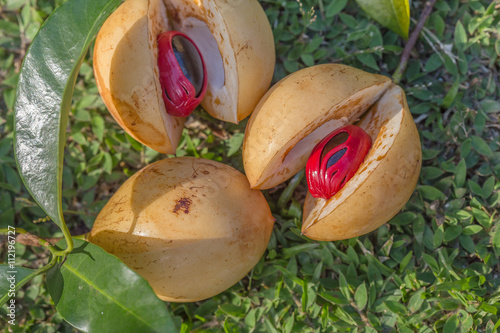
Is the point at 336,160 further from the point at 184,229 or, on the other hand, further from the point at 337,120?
the point at 184,229

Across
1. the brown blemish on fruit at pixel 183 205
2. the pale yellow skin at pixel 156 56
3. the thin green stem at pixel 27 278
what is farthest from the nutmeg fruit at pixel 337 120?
the thin green stem at pixel 27 278

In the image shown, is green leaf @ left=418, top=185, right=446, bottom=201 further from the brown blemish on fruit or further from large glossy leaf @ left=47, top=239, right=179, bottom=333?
large glossy leaf @ left=47, top=239, right=179, bottom=333

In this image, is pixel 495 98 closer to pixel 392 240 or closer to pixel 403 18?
pixel 403 18

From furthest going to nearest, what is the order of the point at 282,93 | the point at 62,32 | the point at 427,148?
the point at 427,148, the point at 282,93, the point at 62,32

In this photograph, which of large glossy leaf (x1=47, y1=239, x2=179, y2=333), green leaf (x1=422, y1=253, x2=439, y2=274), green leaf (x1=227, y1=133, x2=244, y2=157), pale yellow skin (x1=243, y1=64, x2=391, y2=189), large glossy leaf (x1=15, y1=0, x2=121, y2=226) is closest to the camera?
large glossy leaf (x1=47, y1=239, x2=179, y2=333)

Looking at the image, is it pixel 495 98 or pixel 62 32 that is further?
pixel 495 98

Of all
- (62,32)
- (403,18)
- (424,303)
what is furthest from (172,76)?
(424,303)

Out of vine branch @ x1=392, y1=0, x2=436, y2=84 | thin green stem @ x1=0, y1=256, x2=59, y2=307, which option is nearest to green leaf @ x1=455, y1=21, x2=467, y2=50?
vine branch @ x1=392, y1=0, x2=436, y2=84
